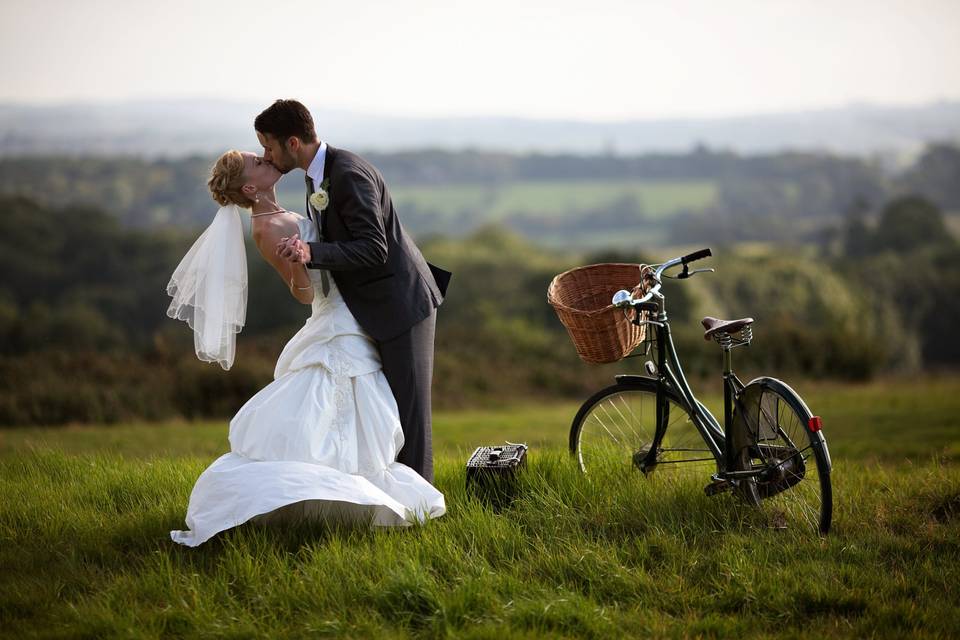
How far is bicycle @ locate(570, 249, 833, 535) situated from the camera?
14.5ft

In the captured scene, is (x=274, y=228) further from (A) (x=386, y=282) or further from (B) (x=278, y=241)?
(A) (x=386, y=282)

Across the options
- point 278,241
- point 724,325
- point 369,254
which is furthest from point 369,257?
point 724,325

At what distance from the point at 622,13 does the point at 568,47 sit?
704 cm

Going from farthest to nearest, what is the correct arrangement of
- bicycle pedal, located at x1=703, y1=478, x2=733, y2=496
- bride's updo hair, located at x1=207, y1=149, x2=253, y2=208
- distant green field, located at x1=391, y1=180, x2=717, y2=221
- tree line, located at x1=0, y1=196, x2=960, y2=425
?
distant green field, located at x1=391, y1=180, x2=717, y2=221, tree line, located at x1=0, y1=196, x2=960, y2=425, bicycle pedal, located at x1=703, y1=478, x2=733, y2=496, bride's updo hair, located at x1=207, y1=149, x2=253, y2=208

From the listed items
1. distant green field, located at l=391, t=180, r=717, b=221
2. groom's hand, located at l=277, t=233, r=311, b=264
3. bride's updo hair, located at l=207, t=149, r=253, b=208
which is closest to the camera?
groom's hand, located at l=277, t=233, r=311, b=264

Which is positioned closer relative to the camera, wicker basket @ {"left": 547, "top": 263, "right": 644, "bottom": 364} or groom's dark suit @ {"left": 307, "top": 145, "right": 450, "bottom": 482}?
groom's dark suit @ {"left": 307, "top": 145, "right": 450, "bottom": 482}

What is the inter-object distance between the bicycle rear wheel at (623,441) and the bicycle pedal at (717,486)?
1.05ft

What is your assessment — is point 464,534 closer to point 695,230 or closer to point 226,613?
point 226,613

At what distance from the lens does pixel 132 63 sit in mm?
37344

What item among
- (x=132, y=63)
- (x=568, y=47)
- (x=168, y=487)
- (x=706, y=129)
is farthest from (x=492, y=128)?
(x=168, y=487)

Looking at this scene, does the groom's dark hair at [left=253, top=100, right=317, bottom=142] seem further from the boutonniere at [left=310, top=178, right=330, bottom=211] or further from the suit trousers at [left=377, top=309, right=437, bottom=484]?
the suit trousers at [left=377, top=309, right=437, bottom=484]

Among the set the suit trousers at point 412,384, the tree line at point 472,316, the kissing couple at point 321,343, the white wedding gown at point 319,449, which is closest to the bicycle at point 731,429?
the suit trousers at point 412,384

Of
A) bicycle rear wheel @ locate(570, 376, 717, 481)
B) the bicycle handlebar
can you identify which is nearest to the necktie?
the bicycle handlebar

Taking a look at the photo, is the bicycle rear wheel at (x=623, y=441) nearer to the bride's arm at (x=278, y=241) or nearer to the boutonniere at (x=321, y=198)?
the bride's arm at (x=278, y=241)
